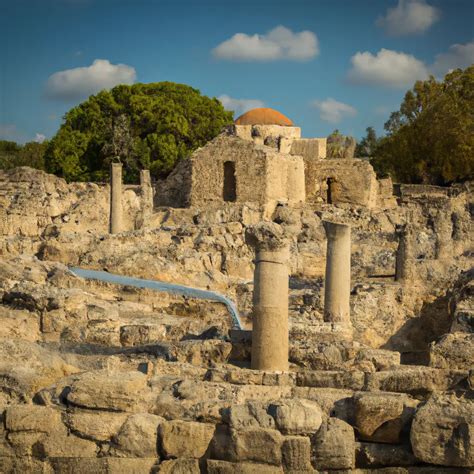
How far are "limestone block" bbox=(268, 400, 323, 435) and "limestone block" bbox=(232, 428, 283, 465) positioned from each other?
96 millimetres

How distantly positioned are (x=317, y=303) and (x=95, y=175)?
26281 mm

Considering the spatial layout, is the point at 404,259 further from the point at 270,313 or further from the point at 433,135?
the point at 433,135

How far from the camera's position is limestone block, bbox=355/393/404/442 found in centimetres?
705

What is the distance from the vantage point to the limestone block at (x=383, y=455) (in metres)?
6.93

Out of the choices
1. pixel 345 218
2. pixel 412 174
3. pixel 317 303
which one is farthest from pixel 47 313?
pixel 412 174

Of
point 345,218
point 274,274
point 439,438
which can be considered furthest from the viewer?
point 345,218

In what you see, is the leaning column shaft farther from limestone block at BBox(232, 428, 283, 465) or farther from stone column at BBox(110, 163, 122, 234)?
stone column at BBox(110, 163, 122, 234)

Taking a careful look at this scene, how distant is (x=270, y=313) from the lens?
31.6ft

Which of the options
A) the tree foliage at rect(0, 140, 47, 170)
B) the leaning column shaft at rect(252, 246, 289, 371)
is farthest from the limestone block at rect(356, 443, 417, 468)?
the tree foliage at rect(0, 140, 47, 170)

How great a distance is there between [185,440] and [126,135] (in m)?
34.6

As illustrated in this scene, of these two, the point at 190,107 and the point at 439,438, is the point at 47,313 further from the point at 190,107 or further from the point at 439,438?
the point at 190,107

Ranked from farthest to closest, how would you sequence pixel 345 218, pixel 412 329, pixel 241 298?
pixel 345 218
pixel 241 298
pixel 412 329

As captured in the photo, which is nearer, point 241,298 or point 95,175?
point 241,298

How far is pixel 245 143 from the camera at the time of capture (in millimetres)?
32312
